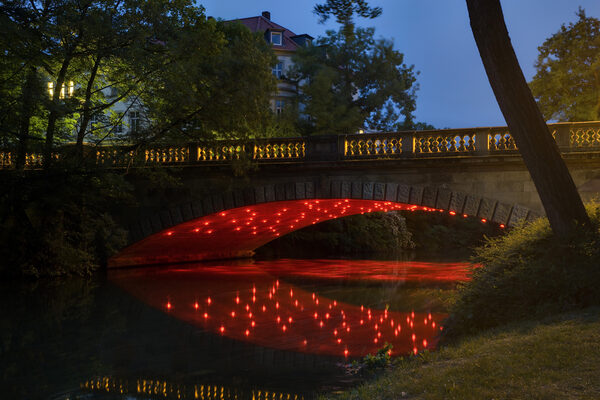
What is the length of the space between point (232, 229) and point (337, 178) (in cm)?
785

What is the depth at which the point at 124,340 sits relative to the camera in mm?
9516

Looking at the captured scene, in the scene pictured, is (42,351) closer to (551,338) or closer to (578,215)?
(551,338)

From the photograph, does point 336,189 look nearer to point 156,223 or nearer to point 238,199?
point 238,199

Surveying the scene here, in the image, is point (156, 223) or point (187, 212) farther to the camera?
point (156, 223)

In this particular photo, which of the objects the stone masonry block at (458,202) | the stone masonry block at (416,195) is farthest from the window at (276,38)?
the stone masonry block at (458,202)

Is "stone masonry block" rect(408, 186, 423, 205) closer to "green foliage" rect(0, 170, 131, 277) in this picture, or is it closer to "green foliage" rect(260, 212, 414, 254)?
"green foliage" rect(0, 170, 131, 277)

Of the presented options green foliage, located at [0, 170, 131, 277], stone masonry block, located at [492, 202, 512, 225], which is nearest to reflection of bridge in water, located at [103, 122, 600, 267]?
stone masonry block, located at [492, 202, 512, 225]

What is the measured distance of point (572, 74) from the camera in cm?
2689

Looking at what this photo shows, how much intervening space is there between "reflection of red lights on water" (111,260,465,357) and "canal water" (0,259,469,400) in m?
0.02

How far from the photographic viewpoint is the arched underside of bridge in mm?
17641

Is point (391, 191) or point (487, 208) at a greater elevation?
point (391, 191)

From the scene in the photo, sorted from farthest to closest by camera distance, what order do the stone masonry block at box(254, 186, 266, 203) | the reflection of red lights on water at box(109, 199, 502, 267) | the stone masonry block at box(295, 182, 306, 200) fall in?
the reflection of red lights on water at box(109, 199, 502, 267)
the stone masonry block at box(254, 186, 266, 203)
the stone masonry block at box(295, 182, 306, 200)

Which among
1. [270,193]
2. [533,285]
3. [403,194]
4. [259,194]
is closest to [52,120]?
[259,194]

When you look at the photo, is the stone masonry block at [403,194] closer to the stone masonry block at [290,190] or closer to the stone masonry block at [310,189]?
the stone masonry block at [310,189]
